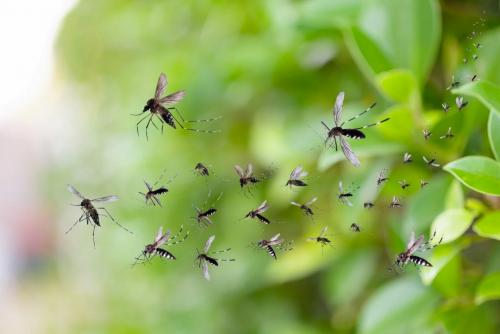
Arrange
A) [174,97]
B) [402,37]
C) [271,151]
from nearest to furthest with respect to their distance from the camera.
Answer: [174,97] → [402,37] → [271,151]

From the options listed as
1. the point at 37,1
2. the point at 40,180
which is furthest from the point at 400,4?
the point at 40,180

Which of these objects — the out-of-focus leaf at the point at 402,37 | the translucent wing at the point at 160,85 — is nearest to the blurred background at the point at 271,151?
the out-of-focus leaf at the point at 402,37

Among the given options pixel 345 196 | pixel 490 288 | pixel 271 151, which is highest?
pixel 271 151

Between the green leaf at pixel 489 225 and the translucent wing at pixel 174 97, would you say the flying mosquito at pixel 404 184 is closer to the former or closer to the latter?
the green leaf at pixel 489 225

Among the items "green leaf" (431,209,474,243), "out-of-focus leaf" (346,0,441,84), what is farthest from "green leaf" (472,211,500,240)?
"out-of-focus leaf" (346,0,441,84)

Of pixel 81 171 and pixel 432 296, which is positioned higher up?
pixel 81 171

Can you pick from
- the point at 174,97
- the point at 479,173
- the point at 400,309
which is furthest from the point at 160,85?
the point at 400,309

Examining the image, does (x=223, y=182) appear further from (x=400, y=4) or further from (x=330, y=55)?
(x=400, y=4)

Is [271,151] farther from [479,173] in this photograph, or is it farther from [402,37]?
[479,173]
